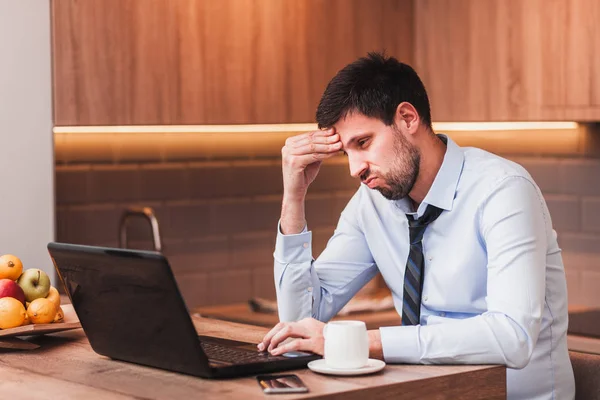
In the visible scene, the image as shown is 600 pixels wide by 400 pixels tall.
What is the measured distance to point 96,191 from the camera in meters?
3.96

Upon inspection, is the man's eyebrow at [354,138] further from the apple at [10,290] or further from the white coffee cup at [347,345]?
the apple at [10,290]

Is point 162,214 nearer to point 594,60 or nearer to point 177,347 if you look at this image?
point 594,60

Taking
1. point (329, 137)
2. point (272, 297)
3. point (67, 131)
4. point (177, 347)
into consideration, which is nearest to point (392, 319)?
point (272, 297)

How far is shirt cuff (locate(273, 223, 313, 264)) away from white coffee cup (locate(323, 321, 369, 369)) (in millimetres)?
614

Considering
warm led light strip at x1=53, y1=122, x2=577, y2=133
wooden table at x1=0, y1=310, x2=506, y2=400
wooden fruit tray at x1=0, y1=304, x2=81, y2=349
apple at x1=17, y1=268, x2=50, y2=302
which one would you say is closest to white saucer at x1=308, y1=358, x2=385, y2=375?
wooden table at x1=0, y1=310, x2=506, y2=400

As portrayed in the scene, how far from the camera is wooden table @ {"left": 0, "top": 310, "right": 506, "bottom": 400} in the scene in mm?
1736

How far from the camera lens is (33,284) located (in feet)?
7.94

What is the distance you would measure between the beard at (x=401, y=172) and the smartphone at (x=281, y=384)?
616mm

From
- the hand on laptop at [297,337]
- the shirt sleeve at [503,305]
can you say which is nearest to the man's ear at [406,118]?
the shirt sleeve at [503,305]

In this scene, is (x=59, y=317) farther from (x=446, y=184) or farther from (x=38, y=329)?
(x=446, y=184)

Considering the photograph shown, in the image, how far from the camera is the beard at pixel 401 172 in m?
2.30

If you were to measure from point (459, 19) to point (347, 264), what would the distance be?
1694 millimetres

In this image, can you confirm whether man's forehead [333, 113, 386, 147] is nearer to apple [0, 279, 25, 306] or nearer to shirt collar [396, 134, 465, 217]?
shirt collar [396, 134, 465, 217]

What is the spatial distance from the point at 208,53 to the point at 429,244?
159cm
